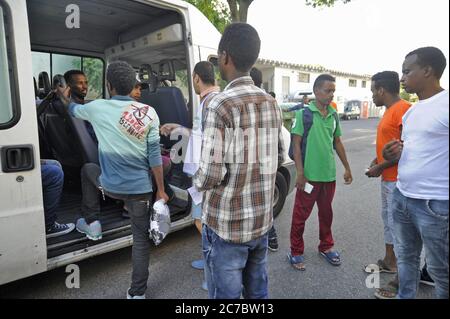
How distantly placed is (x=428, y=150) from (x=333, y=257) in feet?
5.74

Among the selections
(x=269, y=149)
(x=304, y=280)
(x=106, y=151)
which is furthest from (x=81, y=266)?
(x=269, y=149)

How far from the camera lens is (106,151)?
2301mm

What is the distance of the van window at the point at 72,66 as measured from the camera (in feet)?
14.8

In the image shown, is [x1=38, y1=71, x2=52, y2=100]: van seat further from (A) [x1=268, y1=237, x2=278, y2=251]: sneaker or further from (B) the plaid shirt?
(A) [x1=268, y1=237, x2=278, y2=251]: sneaker

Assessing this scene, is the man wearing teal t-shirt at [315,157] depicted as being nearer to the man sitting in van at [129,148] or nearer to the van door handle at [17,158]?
the man sitting in van at [129,148]

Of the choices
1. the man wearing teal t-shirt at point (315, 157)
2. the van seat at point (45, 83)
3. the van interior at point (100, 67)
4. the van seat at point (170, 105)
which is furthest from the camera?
the van seat at point (170, 105)

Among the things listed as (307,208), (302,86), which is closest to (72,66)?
(307,208)

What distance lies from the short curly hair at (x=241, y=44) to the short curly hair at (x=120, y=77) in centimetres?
101

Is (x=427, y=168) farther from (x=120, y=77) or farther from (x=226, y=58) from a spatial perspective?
(x=120, y=77)

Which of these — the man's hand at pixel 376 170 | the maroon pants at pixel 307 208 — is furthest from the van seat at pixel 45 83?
the man's hand at pixel 376 170

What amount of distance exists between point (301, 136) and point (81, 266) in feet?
8.25

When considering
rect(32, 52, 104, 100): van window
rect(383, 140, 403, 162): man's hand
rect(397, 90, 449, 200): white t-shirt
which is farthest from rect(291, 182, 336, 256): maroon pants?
rect(32, 52, 104, 100): van window

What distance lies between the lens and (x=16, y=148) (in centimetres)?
213

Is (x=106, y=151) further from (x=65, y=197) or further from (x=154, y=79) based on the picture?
(x=154, y=79)
